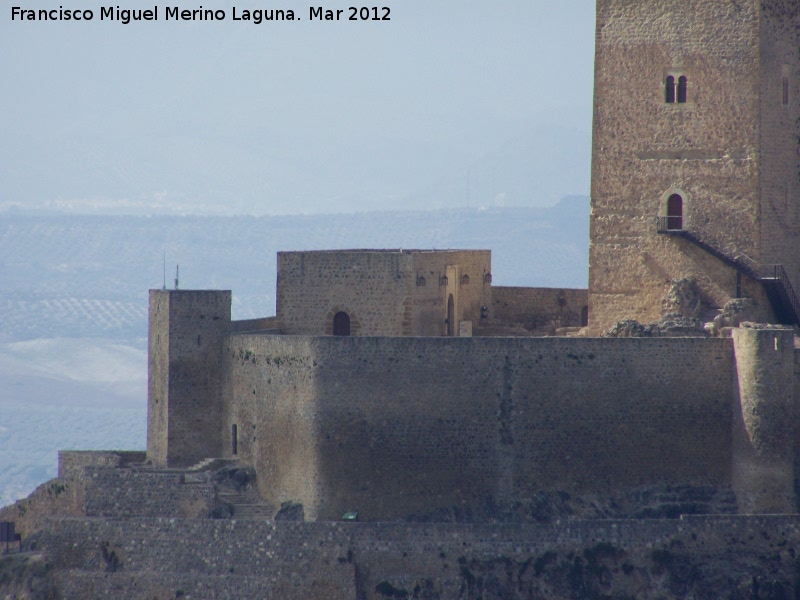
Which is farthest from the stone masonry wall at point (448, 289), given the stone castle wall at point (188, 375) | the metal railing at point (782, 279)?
the metal railing at point (782, 279)

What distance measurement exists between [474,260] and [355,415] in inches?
367

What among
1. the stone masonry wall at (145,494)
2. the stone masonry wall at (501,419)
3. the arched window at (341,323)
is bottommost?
the stone masonry wall at (145,494)

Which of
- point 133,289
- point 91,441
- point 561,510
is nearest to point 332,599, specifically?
point 561,510

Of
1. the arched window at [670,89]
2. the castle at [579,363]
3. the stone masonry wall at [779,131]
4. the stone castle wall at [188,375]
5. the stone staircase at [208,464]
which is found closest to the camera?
the castle at [579,363]

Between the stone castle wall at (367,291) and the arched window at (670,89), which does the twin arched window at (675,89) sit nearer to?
the arched window at (670,89)

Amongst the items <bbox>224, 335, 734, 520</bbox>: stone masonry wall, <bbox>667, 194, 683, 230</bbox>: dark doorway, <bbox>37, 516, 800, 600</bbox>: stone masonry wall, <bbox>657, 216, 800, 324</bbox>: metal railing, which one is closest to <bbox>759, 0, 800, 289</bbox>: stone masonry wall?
<bbox>657, 216, 800, 324</bbox>: metal railing

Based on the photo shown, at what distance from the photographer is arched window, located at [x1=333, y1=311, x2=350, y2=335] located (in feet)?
159

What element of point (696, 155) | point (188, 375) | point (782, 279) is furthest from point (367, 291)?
point (782, 279)

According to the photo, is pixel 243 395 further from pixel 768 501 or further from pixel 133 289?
pixel 133 289

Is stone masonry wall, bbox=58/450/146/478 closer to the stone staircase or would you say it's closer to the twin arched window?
the stone staircase

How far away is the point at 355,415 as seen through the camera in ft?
143

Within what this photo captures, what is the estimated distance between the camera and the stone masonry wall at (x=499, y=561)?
134 ft

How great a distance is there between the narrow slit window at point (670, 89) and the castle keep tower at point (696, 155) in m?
0.04

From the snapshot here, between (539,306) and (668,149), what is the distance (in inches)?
264
